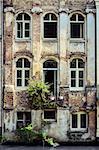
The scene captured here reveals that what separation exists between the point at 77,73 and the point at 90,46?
1.73 metres

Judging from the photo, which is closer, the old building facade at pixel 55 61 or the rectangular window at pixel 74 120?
the old building facade at pixel 55 61

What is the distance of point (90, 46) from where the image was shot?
23172mm

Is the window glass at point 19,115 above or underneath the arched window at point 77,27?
underneath

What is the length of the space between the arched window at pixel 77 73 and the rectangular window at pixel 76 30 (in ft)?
4.81

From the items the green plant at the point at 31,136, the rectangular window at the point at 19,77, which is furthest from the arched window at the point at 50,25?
the green plant at the point at 31,136

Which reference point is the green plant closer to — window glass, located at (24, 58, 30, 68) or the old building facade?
the old building facade

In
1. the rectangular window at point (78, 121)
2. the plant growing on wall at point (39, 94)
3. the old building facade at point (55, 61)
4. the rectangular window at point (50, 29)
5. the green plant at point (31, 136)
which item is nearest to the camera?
the green plant at point (31, 136)

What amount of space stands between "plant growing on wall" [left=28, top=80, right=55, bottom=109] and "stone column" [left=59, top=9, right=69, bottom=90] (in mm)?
1151

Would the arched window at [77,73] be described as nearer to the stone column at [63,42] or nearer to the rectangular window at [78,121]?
the stone column at [63,42]

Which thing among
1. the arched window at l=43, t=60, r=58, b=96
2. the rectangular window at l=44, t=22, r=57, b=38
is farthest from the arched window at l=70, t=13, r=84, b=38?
the arched window at l=43, t=60, r=58, b=96

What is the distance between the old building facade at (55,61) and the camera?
23078mm

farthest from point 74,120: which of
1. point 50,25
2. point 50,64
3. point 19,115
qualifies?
point 50,25

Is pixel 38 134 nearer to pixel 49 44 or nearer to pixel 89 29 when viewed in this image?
pixel 49 44

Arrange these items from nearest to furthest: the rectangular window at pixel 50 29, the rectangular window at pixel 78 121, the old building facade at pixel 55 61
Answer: the old building facade at pixel 55 61 < the rectangular window at pixel 78 121 < the rectangular window at pixel 50 29
